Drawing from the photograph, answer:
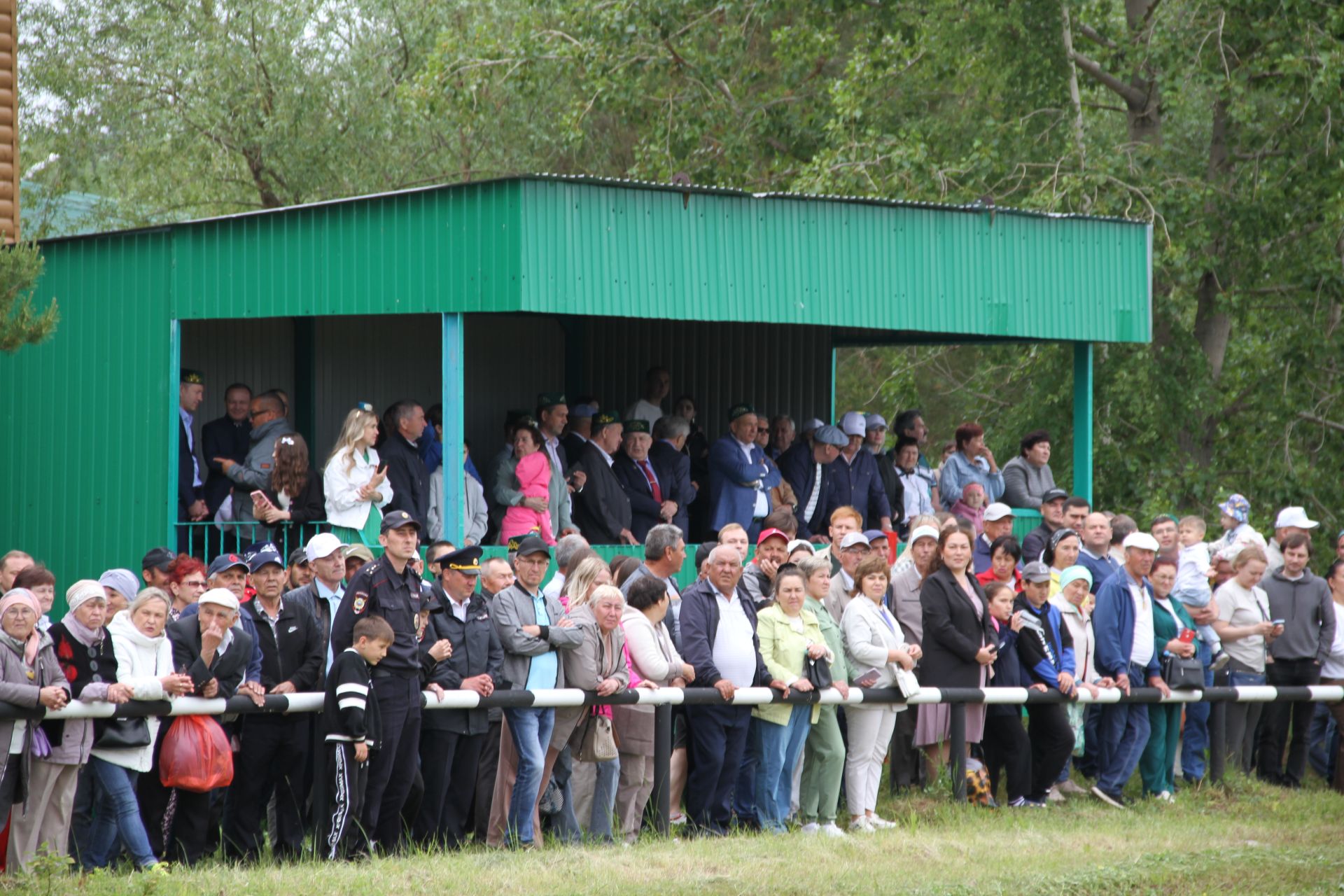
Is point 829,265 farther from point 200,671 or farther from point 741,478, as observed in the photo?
point 200,671

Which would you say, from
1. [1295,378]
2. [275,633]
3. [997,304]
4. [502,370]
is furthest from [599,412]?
[1295,378]

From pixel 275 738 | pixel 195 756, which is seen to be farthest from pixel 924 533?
pixel 195 756

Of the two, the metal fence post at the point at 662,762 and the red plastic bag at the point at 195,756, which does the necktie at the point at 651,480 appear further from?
the red plastic bag at the point at 195,756

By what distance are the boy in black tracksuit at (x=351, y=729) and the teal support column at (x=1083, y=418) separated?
8.50 metres

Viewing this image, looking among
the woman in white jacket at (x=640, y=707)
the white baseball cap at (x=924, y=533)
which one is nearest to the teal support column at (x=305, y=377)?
the white baseball cap at (x=924, y=533)

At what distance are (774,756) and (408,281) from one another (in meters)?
3.95

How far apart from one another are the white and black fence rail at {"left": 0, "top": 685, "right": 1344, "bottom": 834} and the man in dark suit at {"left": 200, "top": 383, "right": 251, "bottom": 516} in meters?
4.24

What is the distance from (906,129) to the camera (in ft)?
75.6

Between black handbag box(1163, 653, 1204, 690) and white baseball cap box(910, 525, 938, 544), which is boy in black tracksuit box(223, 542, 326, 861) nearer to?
white baseball cap box(910, 525, 938, 544)

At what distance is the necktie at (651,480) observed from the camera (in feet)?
43.8

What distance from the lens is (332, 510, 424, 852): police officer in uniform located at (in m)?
8.39

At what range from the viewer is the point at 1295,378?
21.2 meters

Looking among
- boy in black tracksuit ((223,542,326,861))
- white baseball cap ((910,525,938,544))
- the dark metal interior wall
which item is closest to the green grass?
boy in black tracksuit ((223,542,326,861))

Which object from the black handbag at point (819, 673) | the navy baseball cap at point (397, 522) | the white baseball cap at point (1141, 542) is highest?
the navy baseball cap at point (397, 522)
